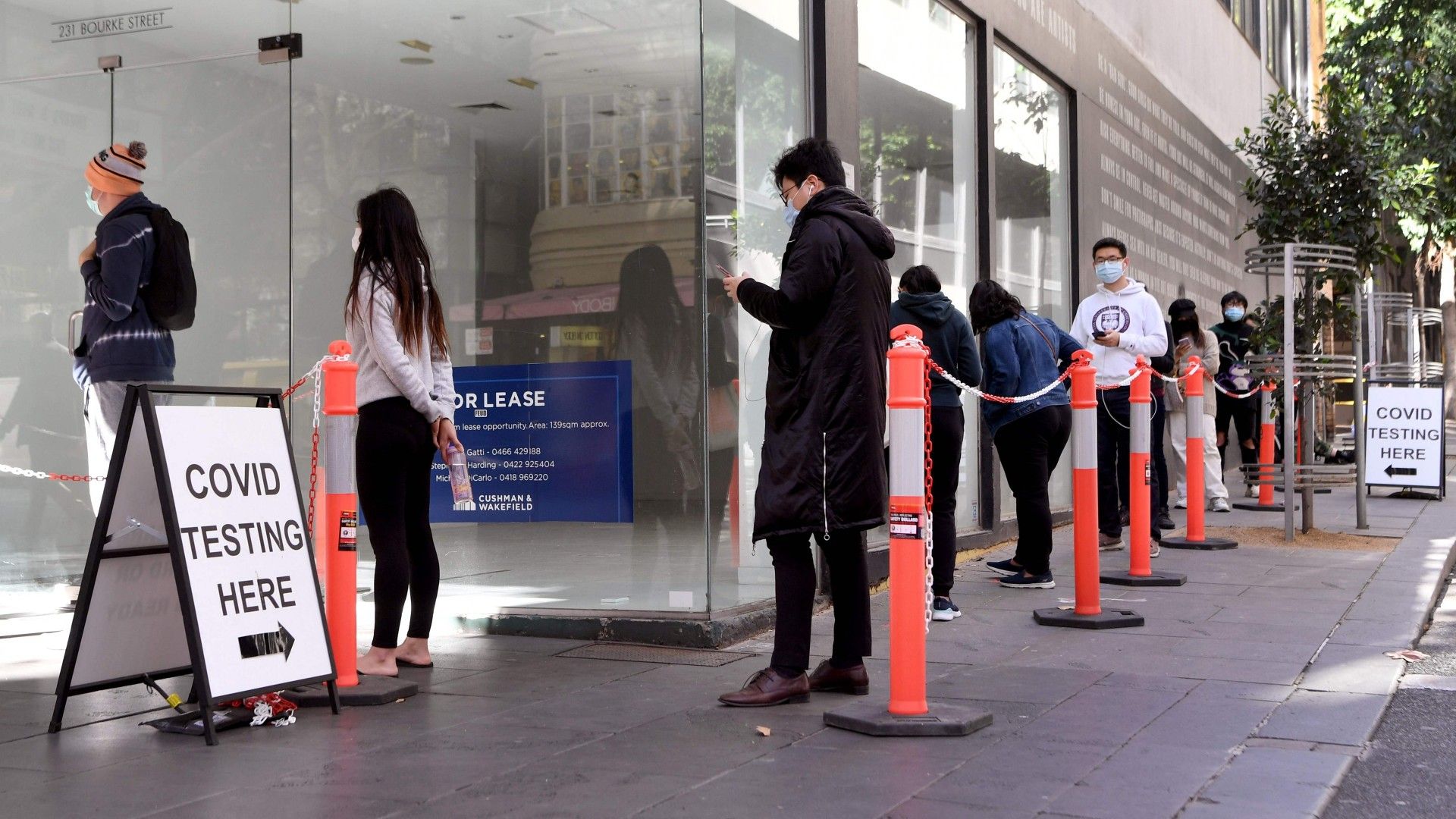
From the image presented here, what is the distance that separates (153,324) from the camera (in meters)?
6.41

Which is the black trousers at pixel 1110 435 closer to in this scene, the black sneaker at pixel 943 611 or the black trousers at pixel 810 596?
the black sneaker at pixel 943 611

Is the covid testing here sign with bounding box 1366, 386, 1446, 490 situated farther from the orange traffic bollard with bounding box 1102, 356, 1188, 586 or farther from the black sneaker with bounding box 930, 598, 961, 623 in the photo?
the black sneaker with bounding box 930, 598, 961, 623

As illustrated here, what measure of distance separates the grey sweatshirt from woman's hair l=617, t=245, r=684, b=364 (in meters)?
1.36

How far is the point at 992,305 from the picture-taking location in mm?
8125

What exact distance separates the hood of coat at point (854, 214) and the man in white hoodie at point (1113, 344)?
181 inches

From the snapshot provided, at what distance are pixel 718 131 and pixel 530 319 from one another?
1.28m

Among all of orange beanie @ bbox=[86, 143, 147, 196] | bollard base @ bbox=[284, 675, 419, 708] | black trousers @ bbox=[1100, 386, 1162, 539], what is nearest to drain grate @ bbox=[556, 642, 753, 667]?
bollard base @ bbox=[284, 675, 419, 708]

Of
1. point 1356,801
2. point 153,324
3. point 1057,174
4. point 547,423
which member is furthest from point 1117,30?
point 1356,801

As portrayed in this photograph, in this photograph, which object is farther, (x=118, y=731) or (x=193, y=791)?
(x=118, y=731)

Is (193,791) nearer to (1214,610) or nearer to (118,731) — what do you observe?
(118,731)

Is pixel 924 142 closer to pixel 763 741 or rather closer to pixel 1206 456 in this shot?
pixel 1206 456

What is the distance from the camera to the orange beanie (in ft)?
20.3

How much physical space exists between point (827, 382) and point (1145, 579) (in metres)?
3.92

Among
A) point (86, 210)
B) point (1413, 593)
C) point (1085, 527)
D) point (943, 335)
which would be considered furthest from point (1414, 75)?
point (86, 210)
